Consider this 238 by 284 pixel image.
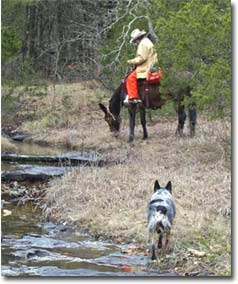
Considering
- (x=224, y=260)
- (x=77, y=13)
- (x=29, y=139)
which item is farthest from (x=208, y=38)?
(x=77, y=13)

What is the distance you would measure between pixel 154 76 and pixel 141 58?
46 cm

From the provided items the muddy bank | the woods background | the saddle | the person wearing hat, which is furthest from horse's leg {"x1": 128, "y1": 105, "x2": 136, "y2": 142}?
the muddy bank

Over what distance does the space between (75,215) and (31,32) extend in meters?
17.5

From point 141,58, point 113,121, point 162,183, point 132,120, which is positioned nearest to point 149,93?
point 132,120

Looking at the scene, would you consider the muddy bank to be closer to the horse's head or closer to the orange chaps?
the orange chaps

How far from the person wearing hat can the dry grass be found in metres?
1.24

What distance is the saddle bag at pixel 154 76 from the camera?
11578 millimetres

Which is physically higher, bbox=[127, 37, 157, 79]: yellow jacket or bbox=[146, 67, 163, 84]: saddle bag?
bbox=[127, 37, 157, 79]: yellow jacket

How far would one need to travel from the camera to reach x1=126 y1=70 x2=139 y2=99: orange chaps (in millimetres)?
11992

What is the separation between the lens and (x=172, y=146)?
11094 mm

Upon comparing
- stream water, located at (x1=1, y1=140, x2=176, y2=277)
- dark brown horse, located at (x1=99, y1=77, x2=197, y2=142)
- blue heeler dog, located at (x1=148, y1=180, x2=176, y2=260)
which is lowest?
stream water, located at (x1=1, y1=140, x2=176, y2=277)

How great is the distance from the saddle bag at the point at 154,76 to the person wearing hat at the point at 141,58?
67 millimetres

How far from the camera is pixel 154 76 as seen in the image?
1177cm

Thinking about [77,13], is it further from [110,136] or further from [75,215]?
[75,215]
